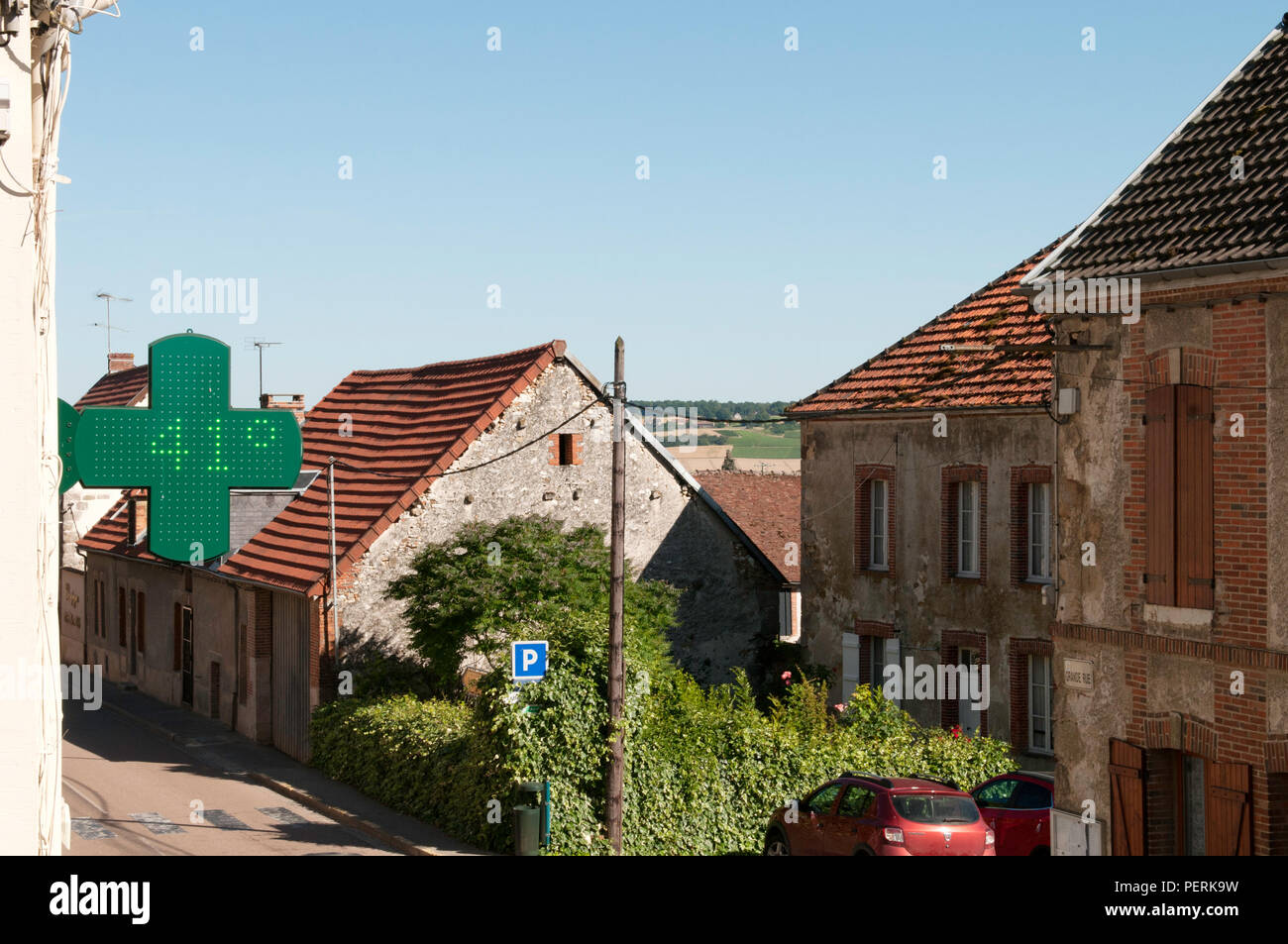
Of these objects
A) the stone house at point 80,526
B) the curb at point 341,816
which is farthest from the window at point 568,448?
the stone house at point 80,526

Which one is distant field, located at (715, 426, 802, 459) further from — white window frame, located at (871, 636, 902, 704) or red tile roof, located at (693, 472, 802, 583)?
white window frame, located at (871, 636, 902, 704)

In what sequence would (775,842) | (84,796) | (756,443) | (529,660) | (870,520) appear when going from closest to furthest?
(529,660) < (775,842) < (84,796) < (870,520) < (756,443)

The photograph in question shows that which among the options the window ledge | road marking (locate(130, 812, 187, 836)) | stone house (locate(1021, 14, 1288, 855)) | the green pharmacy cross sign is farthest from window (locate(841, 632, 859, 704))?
the green pharmacy cross sign

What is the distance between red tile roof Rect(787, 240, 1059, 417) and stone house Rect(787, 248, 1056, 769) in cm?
4

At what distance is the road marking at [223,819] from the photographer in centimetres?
2231

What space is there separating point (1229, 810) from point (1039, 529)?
12226 mm

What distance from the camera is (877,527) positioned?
2852 cm

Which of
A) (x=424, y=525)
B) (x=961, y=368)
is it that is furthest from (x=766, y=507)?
(x=424, y=525)

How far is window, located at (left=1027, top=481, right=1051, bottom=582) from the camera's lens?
Result: 24.5 m

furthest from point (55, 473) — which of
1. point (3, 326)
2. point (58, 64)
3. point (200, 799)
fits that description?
point (200, 799)

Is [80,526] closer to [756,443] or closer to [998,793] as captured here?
[998,793]

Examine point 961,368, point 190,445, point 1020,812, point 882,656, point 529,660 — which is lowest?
point 1020,812

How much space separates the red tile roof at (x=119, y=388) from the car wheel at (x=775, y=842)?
22876 mm

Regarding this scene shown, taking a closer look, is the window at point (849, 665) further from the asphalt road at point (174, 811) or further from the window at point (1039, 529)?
the asphalt road at point (174, 811)
